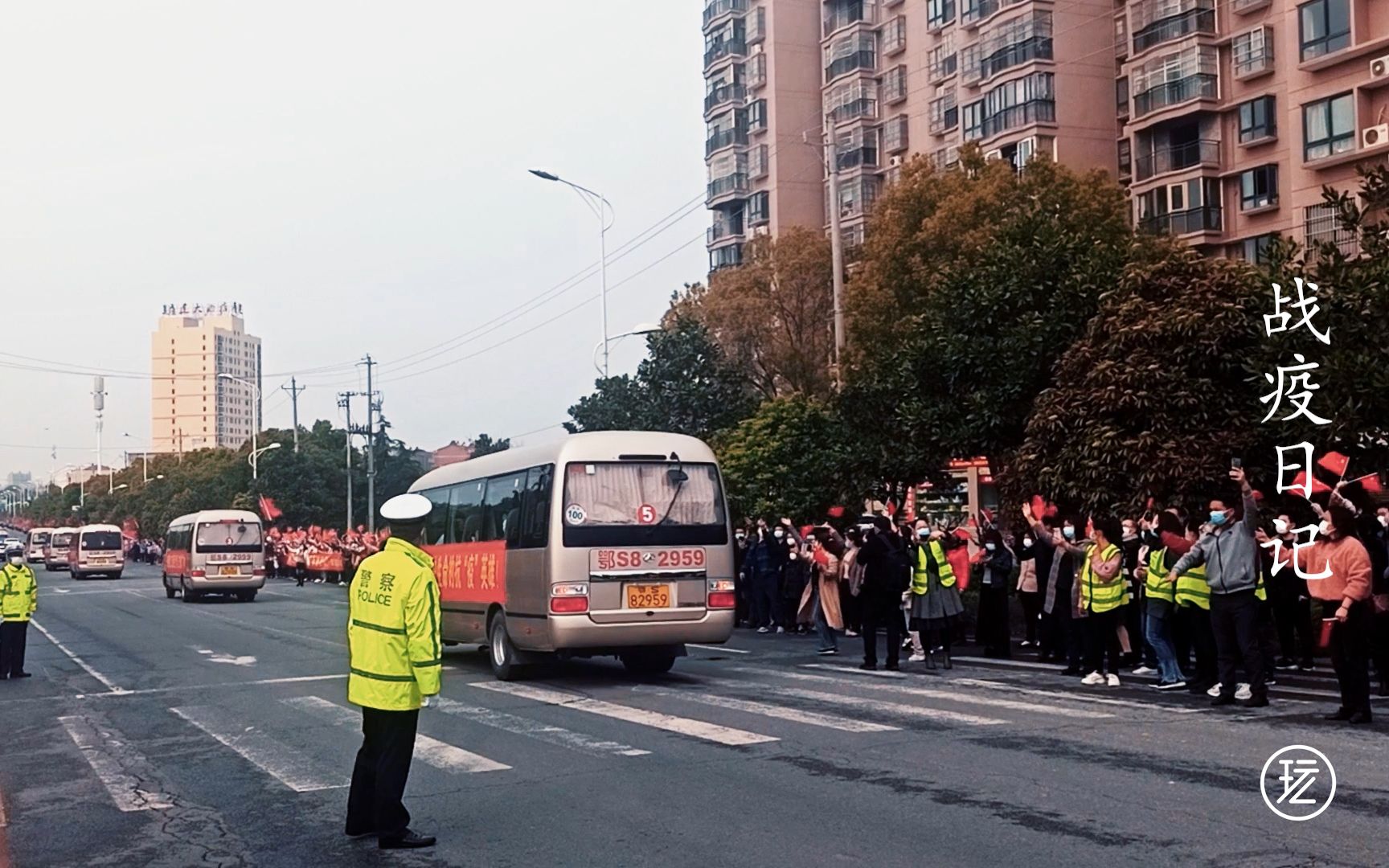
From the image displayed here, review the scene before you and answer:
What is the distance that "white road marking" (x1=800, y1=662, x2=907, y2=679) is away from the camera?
56.9ft

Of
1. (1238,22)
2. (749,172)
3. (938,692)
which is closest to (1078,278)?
(938,692)

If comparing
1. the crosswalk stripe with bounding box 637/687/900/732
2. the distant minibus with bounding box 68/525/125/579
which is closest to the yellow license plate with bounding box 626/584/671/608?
the crosswalk stripe with bounding box 637/687/900/732

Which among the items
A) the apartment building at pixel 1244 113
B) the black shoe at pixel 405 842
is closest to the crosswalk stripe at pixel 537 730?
the black shoe at pixel 405 842

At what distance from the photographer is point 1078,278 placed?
26.6m

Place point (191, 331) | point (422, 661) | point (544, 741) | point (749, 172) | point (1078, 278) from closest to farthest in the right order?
point (422, 661) < point (544, 741) < point (1078, 278) < point (749, 172) < point (191, 331)

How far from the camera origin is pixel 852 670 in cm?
1812

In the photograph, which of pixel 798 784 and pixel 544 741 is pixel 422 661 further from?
pixel 544 741

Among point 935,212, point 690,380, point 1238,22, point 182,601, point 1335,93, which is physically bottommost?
point 182,601

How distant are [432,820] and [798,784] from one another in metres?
2.42

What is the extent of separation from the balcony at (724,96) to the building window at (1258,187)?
3168 centimetres

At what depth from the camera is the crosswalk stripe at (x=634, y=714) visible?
486 inches

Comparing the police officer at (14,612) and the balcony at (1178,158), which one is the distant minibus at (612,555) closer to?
the police officer at (14,612)

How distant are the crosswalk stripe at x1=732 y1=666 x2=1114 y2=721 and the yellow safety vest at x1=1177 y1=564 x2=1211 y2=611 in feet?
6.87

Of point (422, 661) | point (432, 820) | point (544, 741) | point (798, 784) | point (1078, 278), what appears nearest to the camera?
point (422, 661)
